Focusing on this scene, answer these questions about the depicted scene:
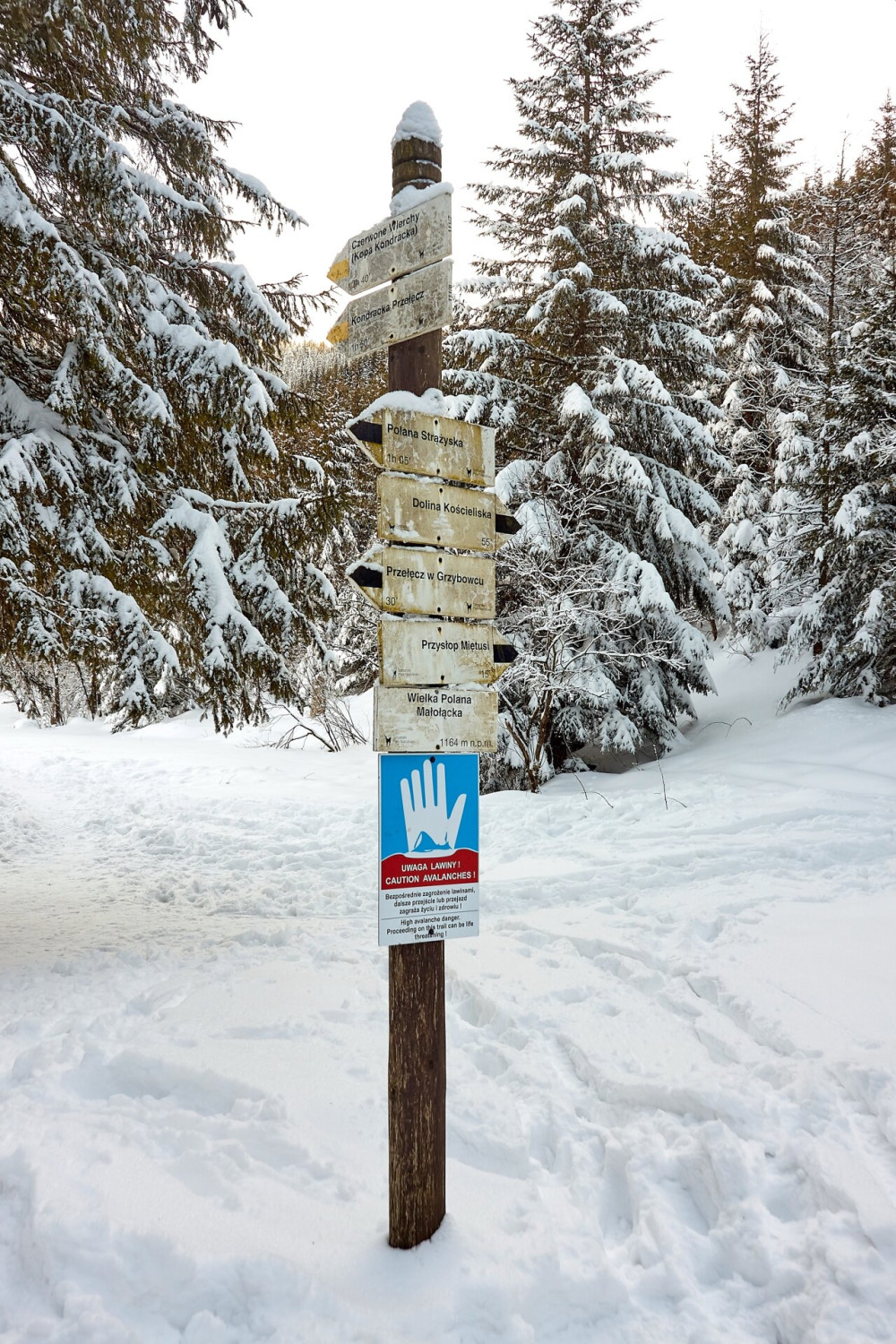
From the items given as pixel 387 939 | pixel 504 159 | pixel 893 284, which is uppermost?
pixel 504 159

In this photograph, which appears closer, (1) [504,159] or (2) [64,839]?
(2) [64,839]

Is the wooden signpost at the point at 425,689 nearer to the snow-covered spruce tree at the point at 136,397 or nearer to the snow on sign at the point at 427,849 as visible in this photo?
the snow on sign at the point at 427,849

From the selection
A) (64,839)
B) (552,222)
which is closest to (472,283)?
(552,222)

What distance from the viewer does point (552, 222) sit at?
12203 millimetres

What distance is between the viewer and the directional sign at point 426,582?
2.77 metres

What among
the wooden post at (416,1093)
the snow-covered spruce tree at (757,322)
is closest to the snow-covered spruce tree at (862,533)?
the snow-covered spruce tree at (757,322)

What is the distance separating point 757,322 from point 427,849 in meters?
19.8

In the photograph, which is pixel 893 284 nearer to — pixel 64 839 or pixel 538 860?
pixel 538 860

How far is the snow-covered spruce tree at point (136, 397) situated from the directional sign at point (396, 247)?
7.52 ft

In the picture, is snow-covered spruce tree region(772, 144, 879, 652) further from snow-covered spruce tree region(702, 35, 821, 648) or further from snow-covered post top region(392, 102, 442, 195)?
snow-covered post top region(392, 102, 442, 195)

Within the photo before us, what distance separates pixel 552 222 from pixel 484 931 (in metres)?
10.8

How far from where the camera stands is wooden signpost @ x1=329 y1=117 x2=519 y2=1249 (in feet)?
Answer: 9.25

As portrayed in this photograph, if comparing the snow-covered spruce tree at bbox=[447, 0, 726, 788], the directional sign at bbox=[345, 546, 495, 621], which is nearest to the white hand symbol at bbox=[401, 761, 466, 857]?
the directional sign at bbox=[345, 546, 495, 621]

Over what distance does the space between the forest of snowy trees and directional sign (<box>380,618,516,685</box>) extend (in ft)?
9.04
